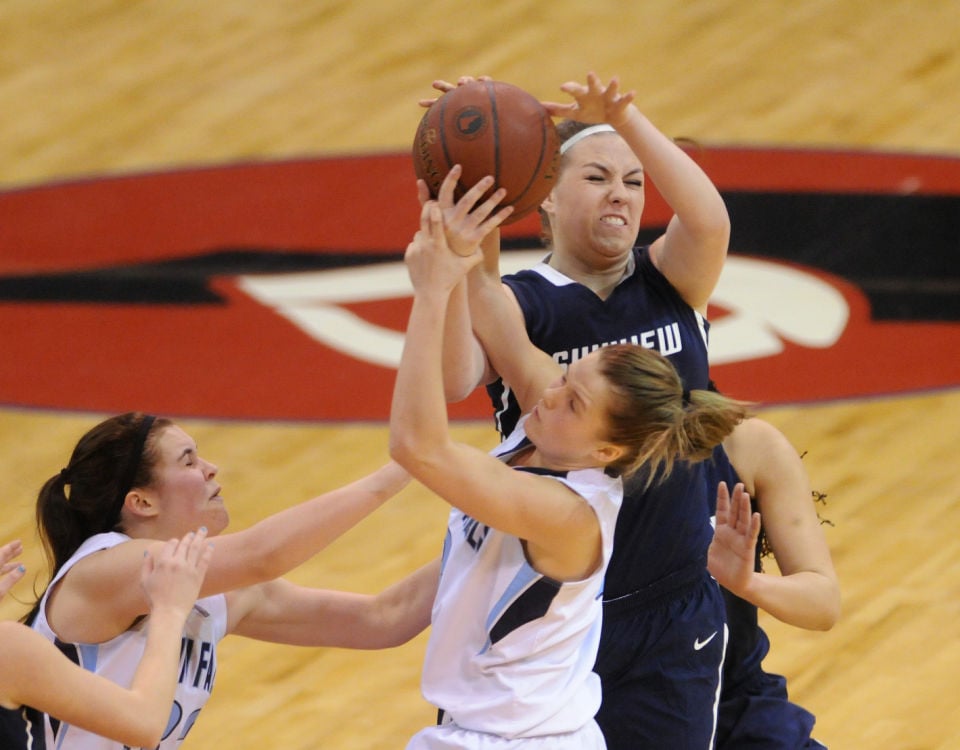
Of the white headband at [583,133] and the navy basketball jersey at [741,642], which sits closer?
the white headband at [583,133]

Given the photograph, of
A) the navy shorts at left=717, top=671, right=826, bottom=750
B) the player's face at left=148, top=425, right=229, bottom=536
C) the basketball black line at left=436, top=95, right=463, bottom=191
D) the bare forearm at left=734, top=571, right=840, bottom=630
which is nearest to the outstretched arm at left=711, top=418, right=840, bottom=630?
the bare forearm at left=734, top=571, right=840, bottom=630

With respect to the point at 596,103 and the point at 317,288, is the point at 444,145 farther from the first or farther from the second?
the point at 317,288

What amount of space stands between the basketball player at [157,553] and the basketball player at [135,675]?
0.11 m

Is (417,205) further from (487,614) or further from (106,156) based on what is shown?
(487,614)

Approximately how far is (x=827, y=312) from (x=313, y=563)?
2.66 meters

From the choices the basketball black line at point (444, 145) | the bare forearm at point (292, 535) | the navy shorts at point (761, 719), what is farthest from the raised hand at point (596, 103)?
the navy shorts at point (761, 719)

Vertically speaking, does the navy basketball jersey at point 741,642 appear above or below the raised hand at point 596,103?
below

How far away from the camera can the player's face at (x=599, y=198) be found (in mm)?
3600

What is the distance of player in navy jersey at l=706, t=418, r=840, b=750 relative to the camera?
3.61 m

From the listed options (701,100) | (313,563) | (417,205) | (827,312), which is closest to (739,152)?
(701,100)

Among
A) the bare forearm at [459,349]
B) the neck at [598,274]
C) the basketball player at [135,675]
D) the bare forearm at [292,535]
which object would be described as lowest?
the basketball player at [135,675]

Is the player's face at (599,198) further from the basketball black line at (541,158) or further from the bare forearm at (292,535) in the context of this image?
the bare forearm at (292,535)

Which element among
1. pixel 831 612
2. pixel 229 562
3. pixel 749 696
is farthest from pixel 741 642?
pixel 229 562

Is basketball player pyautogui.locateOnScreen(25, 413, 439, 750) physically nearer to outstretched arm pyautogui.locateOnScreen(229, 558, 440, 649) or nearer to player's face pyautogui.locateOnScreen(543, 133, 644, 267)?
outstretched arm pyautogui.locateOnScreen(229, 558, 440, 649)
